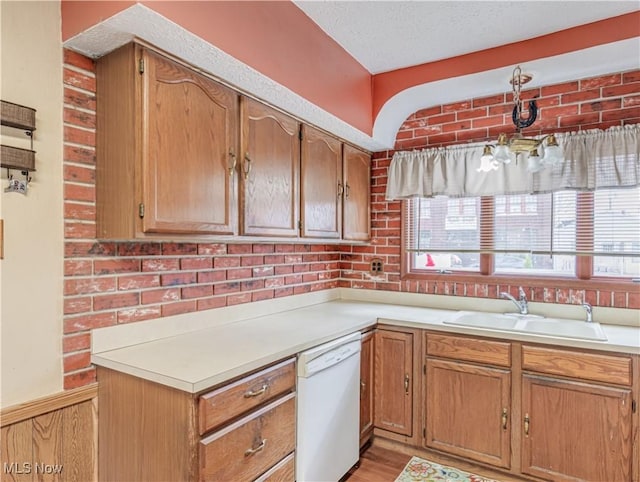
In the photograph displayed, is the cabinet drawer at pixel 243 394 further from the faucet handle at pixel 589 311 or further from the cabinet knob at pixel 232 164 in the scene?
the faucet handle at pixel 589 311

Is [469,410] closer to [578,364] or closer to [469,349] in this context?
[469,349]

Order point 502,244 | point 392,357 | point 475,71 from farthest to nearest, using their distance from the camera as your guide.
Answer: point 502,244, point 392,357, point 475,71

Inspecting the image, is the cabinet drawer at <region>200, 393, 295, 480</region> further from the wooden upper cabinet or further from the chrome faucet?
the chrome faucet

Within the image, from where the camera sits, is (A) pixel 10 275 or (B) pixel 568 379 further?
(B) pixel 568 379

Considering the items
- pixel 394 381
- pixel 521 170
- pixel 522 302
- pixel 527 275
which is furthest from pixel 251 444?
pixel 521 170

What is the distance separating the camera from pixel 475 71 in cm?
227

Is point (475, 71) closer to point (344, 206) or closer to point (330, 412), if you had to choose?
point (344, 206)

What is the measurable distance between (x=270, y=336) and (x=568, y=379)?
1563 mm

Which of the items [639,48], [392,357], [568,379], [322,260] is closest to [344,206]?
[322,260]

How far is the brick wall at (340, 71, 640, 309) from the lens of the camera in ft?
7.54

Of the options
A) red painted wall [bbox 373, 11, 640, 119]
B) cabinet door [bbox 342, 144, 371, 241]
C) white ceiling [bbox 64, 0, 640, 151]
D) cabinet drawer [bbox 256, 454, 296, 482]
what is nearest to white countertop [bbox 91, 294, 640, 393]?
cabinet drawer [bbox 256, 454, 296, 482]

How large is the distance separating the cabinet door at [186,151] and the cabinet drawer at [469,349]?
4.65ft

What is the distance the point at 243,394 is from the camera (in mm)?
1490

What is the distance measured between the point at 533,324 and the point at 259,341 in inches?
66.4
